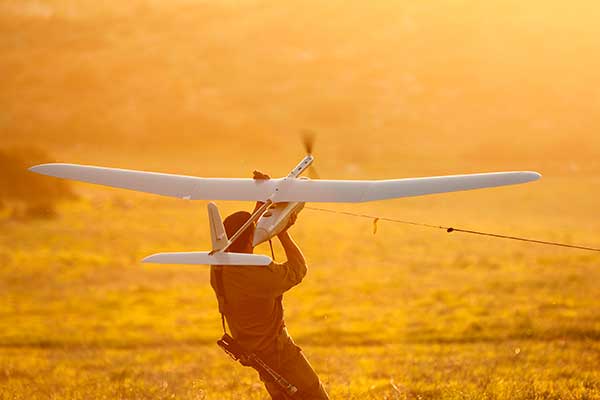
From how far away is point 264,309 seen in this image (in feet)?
27.9

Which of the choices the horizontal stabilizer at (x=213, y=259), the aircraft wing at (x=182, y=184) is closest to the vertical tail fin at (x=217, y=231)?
the horizontal stabilizer at (x=213, y=259)

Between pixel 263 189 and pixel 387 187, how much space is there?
5.90 feet

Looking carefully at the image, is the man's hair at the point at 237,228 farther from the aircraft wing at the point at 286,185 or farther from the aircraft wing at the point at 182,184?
the aircraft wing at the point at 182,184

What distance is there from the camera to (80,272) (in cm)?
4803

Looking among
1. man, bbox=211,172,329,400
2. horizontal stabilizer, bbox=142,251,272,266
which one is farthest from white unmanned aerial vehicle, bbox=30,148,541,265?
man, bbox=211,172,329,400

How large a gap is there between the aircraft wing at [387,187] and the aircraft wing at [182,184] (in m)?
0.59

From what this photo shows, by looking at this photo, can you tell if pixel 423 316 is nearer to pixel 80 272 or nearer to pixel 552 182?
pixel 80 272

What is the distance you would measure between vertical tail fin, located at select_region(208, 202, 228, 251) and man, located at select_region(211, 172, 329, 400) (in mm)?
98

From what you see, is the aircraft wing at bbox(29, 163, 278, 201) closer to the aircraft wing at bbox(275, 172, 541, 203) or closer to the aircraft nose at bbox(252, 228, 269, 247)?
the aircraft wing at bbox(275, 172, 541, 203)

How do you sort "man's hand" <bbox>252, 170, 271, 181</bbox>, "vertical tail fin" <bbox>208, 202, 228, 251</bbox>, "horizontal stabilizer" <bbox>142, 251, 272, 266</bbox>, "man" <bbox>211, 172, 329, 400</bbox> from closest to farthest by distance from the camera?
"horizontal stabilizer" <bbox>142, 251, 272, 266</bbox> → "man" <bbox>211, 172, 329, 400</bbox> → "vertical tail fin" <bbox>208, 202, 228, 251</bbox> → "man's hand" <bbox>252, 170, 271, 181</bbox>

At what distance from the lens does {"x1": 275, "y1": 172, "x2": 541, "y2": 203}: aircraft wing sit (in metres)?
9.40

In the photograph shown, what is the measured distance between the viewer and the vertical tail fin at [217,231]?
27.9 feet

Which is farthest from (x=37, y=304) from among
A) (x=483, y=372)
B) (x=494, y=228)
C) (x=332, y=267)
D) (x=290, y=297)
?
(x=494, y=228)

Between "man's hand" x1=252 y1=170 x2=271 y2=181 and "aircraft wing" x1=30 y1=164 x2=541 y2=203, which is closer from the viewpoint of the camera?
"aircraft wing" x1=30 y1=164 x2=541 y2=203
